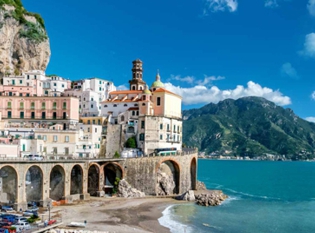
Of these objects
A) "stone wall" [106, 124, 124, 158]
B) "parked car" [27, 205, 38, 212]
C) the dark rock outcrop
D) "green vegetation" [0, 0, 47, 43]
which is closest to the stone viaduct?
the dark rock outcrop

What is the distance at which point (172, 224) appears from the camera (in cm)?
5825

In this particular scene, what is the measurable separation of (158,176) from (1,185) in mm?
33135

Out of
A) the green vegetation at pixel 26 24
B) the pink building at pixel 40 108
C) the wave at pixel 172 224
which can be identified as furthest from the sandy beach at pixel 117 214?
the green vegetation at pixel 26 24

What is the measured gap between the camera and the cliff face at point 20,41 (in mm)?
103463

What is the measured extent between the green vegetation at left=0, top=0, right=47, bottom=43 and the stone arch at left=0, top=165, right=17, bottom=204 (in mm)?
60481

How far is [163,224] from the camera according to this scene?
58.1m

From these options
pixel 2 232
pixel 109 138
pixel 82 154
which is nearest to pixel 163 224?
pixel 2 232

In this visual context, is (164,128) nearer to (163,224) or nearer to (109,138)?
(109,138)

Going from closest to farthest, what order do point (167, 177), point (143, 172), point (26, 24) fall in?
point (143, 172), point (167, 177), point (26, 24)

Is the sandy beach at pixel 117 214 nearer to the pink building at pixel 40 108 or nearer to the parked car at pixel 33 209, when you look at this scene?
the parked car at pixel 33 209

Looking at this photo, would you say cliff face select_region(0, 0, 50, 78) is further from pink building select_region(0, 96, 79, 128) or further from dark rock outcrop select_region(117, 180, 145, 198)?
dark rock outcrop select_region(117, 180, 145, 198)

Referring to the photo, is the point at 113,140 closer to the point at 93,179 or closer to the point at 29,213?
the point at 93,179

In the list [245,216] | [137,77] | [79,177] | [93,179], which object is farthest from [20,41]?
[245,216]

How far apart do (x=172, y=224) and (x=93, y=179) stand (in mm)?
24010
